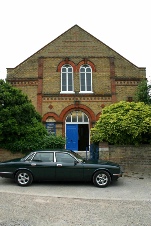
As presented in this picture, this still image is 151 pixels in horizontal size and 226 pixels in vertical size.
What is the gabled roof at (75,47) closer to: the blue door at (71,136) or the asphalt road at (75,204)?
the blue door at (71,136)

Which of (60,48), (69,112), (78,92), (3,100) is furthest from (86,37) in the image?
(3,100)

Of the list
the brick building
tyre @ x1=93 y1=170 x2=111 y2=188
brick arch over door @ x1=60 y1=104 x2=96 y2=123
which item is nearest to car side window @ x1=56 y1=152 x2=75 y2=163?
tyre @ x1=93 y1=170 x2=111 y2=188

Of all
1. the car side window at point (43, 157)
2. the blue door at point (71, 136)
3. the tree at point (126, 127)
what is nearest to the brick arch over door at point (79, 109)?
the blue door at point (71, 136)

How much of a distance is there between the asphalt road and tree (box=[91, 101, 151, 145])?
2811 mm

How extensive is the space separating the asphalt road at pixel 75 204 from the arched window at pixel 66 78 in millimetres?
10967

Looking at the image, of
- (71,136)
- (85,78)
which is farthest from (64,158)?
(85,78)

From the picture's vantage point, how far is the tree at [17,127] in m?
12.2

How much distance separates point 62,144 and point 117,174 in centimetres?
438

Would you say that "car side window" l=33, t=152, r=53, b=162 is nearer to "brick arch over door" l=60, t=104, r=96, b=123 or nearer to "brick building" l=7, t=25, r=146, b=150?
"brick building" l=7, t=25, r=146, b=150

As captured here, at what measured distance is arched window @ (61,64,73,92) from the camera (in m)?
19.4

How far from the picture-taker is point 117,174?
899 cm

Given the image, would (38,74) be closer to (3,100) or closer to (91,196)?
(3,100)

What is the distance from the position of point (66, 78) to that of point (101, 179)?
12.0 meters

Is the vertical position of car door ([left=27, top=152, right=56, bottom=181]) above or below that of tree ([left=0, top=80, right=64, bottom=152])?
below
